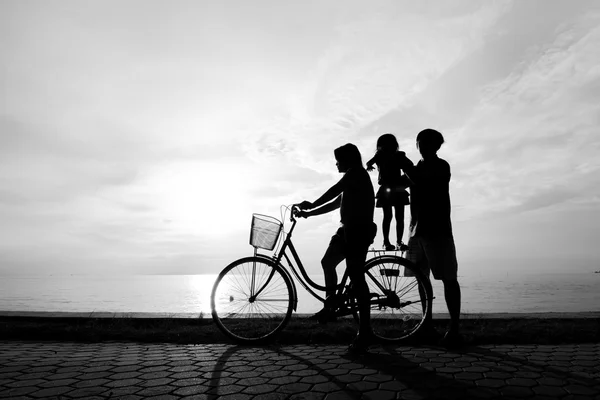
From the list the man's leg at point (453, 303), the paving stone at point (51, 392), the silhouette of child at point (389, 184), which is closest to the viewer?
the paving stone at point (51, 392)

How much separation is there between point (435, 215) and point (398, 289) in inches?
42.4

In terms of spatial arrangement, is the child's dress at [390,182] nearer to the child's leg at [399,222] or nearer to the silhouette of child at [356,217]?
the child's leg at [399,222]

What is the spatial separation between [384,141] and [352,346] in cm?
285

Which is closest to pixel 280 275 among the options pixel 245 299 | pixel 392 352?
pixel 245 299

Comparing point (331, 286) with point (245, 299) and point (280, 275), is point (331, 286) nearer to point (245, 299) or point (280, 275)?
point (280, 275)

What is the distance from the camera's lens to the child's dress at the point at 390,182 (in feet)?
19.6

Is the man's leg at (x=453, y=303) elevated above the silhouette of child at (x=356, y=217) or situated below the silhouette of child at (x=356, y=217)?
below

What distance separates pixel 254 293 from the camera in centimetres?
557

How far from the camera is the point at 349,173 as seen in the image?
16.4ft

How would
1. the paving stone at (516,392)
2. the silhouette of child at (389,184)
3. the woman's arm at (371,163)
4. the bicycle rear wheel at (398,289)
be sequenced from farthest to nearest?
1. the woman's arm at (371,163)
2. the silhouette of child at (389,184)
3. the bicycle rear wheel at (398,289)
4. the paving stone at (516,392)

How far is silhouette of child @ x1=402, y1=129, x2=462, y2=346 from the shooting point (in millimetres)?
5195

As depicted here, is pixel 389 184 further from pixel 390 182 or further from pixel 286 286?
pixel 286 286

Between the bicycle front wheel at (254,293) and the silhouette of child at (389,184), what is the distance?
165 cm

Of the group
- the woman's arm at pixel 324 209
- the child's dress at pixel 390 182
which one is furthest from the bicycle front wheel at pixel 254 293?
the child's dress at pixel 390 182
